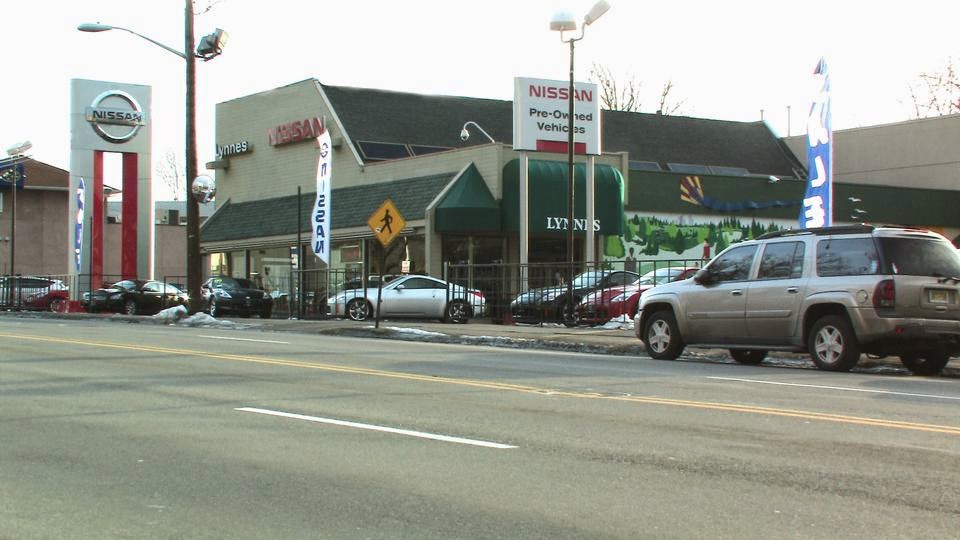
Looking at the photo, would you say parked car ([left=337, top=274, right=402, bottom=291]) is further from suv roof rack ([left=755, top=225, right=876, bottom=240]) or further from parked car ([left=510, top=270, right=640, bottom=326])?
suv roof rack ([left=755, top=225, right=876, bottom=240])

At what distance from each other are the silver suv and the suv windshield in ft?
0.04

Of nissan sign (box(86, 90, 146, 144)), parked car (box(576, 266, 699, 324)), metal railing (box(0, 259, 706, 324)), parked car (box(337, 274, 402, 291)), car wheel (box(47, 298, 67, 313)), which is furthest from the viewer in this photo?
nissan sign (box(86, 90, 146, 144))

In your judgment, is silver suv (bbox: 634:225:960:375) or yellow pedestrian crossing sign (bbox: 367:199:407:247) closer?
silver suv (bbox: 634:225:960:375)

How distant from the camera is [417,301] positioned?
95.5 feet

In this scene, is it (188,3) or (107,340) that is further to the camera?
(188,3)

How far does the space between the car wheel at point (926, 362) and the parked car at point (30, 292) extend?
34.1 m

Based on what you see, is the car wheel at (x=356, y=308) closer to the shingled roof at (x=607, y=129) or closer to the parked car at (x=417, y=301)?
the parked car at (x=417, y=301)

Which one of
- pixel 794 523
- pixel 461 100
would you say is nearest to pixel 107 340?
pixel 794 523

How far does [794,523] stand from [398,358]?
9.92 m

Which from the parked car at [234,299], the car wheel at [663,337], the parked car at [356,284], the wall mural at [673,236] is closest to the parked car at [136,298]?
the parked car at [234,299]

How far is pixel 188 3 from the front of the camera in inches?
1166

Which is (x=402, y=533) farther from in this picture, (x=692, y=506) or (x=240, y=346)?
(x=240, y=346)

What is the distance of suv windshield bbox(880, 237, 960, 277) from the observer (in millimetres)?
13719

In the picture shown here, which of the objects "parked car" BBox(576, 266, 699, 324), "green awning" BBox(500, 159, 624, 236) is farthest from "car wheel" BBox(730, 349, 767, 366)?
"green awning" BBox(500, 159, 624, 236)
